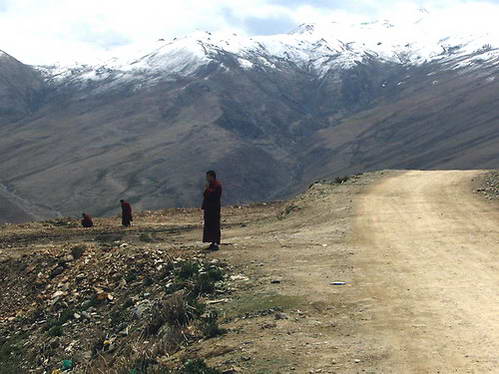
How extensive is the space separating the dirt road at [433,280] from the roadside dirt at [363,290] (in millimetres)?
26

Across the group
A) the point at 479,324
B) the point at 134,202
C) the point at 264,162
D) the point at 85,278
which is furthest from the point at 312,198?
the point at 264,162

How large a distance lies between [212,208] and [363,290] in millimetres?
6207

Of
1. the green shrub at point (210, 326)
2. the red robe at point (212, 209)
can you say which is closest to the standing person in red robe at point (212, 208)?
the red robe at point (212, 209)

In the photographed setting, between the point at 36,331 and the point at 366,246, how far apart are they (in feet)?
28.8

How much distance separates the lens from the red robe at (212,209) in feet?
51.4

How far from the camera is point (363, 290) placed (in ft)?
Answer: 34.9

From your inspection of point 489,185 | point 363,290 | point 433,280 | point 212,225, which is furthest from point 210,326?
point 489,185

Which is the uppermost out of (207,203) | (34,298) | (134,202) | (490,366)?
(207,203)

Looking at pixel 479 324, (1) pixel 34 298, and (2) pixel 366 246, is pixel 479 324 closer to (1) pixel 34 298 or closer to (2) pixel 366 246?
(2) pixel 366 246

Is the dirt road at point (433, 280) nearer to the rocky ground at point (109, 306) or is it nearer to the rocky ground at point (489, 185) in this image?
the rocky ground at point (489, 185)

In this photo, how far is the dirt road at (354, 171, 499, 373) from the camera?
759 centimetres

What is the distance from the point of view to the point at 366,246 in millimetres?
14938

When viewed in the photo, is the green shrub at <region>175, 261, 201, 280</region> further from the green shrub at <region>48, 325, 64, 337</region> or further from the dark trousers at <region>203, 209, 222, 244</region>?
the green shrub at <region>48, 325, 64, 337</region>

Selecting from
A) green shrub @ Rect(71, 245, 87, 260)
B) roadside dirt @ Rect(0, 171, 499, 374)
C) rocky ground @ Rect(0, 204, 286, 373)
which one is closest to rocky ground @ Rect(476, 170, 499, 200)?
roadside dirt @ Rect(0, 171, 499, 374)
